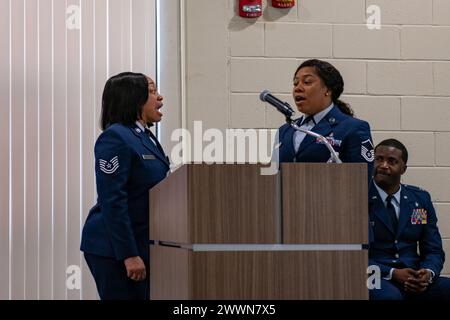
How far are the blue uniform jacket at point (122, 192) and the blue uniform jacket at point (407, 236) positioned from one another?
3.65 ft

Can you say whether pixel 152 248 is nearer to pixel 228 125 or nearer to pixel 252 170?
pixel 252 170

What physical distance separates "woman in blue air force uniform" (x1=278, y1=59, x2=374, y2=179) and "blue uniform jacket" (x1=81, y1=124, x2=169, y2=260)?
0.52 meters

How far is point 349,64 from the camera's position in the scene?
465cm

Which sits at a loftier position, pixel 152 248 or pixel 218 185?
pixel 218 185

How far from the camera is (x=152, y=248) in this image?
309 centimetres

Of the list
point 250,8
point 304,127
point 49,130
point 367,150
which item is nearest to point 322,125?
point 304,127

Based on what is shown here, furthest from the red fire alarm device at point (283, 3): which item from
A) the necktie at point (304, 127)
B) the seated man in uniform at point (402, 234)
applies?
the necktie at point (304, 127)

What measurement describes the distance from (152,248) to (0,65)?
1759 millimetres

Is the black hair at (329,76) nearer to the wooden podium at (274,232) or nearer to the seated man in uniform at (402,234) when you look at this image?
the seated man in uniform at (402,234)

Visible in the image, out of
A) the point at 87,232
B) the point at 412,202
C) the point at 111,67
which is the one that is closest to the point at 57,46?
the point at 111,67

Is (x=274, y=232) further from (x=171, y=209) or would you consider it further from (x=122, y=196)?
(x=122, y=196)

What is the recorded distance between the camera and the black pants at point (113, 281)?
3113 millimetres

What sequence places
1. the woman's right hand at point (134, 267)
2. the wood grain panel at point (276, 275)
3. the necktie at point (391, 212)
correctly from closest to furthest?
the wood grain panel at point (276, 275), the woman's right hand at point (134, 267), the necktie at point (391, 212)

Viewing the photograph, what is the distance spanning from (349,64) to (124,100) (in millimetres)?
1701
